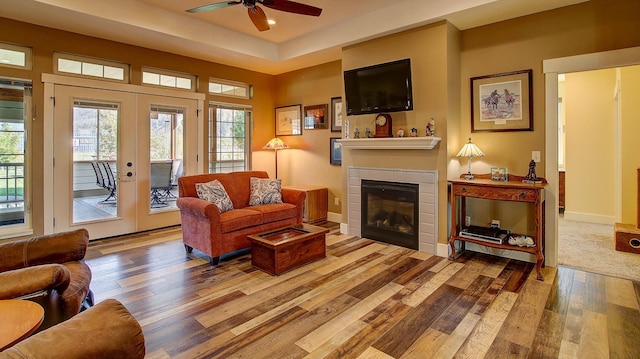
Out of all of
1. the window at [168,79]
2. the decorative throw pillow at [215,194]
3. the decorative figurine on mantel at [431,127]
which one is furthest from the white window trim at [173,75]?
the decorative figurine on mantel at [431,127]

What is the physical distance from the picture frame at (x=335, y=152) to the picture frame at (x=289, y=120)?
0.83 m

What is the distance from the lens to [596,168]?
5.55 metres

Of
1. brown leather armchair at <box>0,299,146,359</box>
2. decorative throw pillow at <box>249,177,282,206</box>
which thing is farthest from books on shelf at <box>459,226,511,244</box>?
brown leather armchair at <box>0,299,146,359</box>

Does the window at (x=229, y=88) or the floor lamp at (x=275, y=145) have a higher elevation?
the window at (x=229, y=88)

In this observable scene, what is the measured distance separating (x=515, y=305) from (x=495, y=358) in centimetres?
86

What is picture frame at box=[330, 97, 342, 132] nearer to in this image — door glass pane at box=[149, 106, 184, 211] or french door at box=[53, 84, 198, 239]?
french door at box=[53, 84, 198, 239]

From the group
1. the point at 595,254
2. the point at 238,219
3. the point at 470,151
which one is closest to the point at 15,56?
the point at 238,219

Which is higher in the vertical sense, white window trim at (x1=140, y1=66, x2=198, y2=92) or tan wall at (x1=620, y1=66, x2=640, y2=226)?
white window trim at (x1=140, y1=66, x2=198, y2=92)

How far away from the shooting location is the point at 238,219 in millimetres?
3803

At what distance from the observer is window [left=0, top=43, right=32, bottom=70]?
3.90 m

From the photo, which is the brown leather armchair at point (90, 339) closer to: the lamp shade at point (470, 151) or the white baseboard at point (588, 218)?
the lamp shade at point (470, 151)

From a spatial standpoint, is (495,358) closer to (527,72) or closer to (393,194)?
(393,194)

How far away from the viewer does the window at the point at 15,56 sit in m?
3.90

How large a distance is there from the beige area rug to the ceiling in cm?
275
